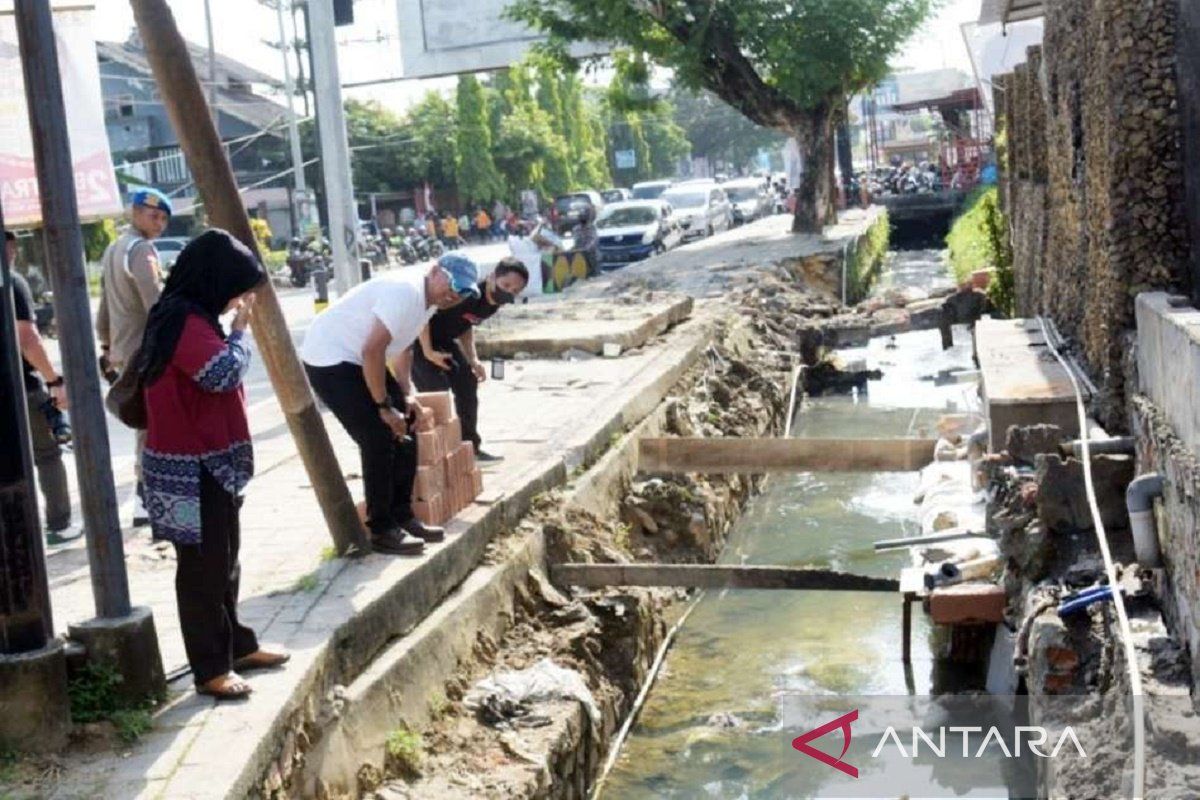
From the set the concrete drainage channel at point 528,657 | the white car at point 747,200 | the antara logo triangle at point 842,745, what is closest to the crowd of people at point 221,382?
the concrete drainage channel at point 528,657

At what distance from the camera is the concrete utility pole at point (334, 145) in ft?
45.7

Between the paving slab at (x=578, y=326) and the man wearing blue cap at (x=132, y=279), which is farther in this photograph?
the paving slab at (x=578, y=326)

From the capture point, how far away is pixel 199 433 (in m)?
5.27

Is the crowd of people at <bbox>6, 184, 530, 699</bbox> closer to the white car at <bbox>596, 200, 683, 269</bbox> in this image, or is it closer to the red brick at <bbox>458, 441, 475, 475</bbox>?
the red brick at <bbox>458, 441, 475, 475</bbox>

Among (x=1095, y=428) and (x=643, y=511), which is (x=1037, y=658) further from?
(x=643, y=511)

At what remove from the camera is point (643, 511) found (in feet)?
36.3

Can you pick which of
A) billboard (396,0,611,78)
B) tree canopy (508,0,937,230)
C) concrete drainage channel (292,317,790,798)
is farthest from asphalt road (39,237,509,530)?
tree canopy (508,0,937,230)

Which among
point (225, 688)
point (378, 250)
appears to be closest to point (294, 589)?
point (225, 688)

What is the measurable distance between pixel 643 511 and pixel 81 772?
656cm

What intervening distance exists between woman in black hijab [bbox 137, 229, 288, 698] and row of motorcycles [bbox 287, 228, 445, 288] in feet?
93.0

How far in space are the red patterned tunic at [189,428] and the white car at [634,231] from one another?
28438mm

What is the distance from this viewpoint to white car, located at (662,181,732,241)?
131ft

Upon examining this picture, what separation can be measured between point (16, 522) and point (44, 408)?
3.02 meters

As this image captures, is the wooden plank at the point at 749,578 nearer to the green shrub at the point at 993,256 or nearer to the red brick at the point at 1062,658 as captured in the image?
the red brick at the point at 1062,658
